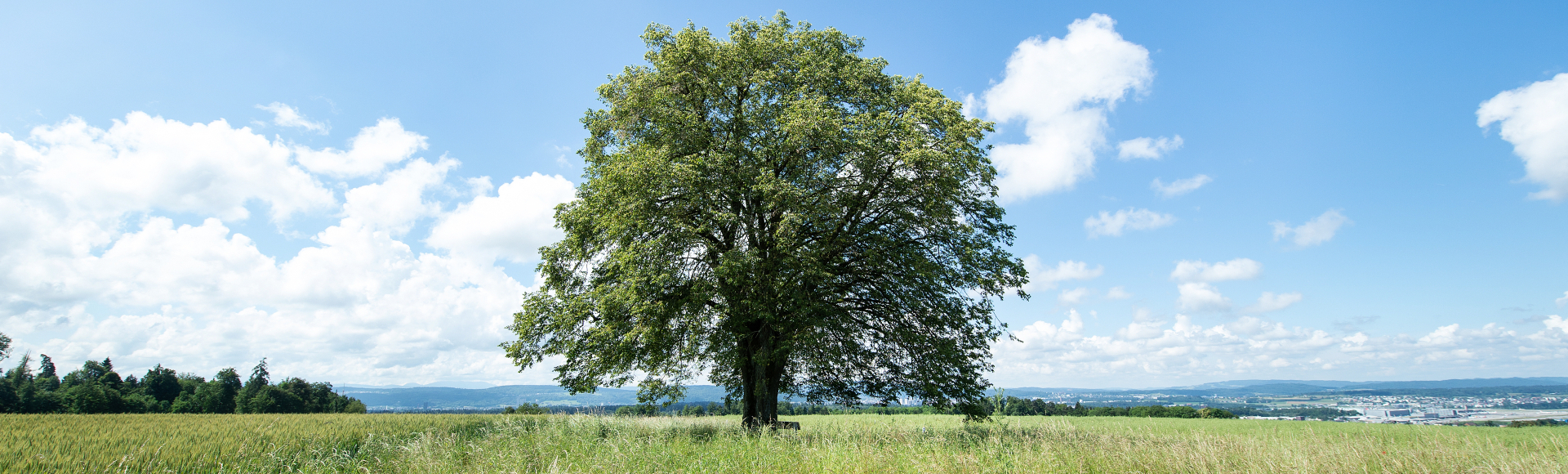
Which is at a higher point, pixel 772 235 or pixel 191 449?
pixel 772 235

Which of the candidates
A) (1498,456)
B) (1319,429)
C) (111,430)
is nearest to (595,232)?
(111,430)

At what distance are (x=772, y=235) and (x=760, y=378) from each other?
12.0 ft

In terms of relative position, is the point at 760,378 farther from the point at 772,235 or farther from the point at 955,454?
the point at 955,454

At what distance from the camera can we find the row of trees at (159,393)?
52.2m

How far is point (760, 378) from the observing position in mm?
14852

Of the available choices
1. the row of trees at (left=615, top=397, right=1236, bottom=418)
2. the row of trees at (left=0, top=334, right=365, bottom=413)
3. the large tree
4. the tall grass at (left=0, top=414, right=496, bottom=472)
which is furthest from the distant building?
the row of trees at (left=0, top=334, right=365, bottom=413)

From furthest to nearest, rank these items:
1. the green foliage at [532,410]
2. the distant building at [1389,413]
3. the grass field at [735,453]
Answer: the distant building at [1389,413] → the green foliage at [532,410] → the grass field at [735,453]

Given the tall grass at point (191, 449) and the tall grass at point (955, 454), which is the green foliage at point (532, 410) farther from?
the tall grass at point (955, 454)

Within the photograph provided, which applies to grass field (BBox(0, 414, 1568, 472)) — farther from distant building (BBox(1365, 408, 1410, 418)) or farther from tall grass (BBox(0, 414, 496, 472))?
distant building (BBox(1365, 408, 1410, 418))

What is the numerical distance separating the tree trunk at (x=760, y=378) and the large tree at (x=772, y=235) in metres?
0.07

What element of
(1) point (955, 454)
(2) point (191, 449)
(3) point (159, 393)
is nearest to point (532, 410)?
(2) point (191, 449)

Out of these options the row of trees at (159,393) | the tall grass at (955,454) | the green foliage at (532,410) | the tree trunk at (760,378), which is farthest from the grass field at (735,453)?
the row of trees at (159,393)

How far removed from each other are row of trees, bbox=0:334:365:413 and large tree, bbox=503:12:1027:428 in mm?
61527

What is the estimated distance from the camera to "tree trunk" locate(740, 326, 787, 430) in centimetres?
1488
